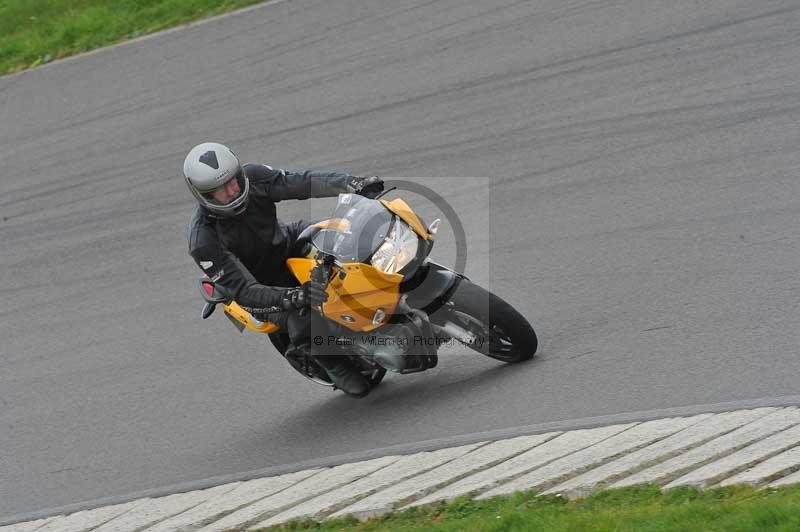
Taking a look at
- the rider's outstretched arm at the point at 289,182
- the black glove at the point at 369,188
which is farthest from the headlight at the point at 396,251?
the rider's outstretched arm at the point at 289,182

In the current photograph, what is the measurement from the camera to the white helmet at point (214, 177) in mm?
6539

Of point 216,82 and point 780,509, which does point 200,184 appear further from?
point 216,82

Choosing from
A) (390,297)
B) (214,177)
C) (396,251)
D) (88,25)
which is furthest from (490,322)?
(88,25)

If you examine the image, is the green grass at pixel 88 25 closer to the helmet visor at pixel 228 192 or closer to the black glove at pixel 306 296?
the helmet visor at pixel 228 192

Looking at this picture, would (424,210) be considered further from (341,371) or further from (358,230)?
(358,230)

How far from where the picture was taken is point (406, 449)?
6527mm

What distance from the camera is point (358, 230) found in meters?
6.35

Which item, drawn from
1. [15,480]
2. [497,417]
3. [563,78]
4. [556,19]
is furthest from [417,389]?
[556,19]

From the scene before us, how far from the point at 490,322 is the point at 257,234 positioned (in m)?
1.63

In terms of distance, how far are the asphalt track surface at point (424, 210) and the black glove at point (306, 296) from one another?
110cm

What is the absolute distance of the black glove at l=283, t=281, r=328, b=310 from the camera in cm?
612

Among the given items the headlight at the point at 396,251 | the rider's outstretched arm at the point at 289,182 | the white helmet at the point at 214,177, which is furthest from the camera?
the rider's outstretched arm at the point at 289,182

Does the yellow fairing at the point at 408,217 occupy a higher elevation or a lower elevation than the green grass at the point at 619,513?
higher

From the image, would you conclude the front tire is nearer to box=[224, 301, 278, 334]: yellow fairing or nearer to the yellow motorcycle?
the yellow motorcycle
